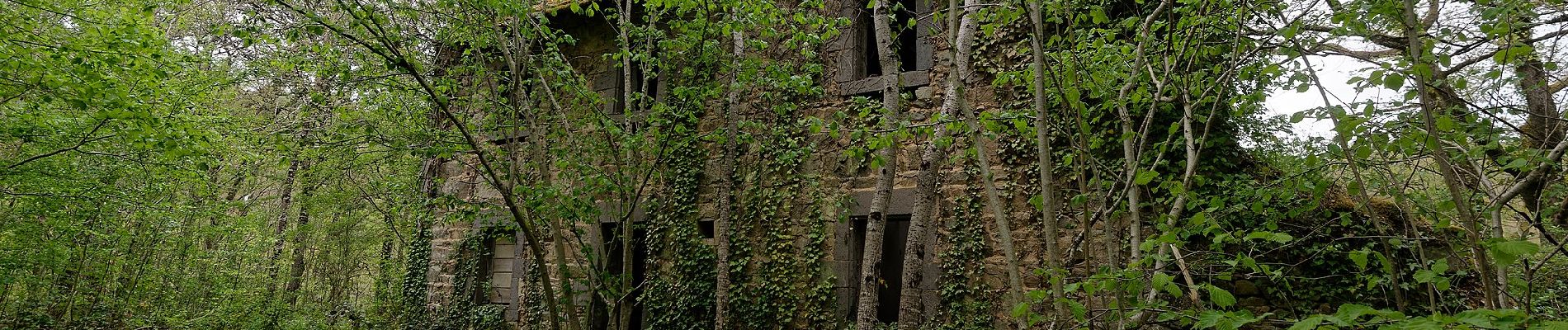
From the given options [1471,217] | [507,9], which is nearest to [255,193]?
[507,9]

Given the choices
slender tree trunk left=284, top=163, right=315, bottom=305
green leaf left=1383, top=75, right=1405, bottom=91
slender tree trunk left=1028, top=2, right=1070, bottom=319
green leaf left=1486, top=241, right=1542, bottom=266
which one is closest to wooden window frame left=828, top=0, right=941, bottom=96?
slender tree trunk left=1028, top=2, right=1070, bottom=319

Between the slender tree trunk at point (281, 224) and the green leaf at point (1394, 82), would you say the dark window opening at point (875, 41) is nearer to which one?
the green leaf at point (1394, 82)

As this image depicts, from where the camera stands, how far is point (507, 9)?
463 centimetres

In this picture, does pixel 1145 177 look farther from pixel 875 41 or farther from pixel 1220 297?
pixel 875 41

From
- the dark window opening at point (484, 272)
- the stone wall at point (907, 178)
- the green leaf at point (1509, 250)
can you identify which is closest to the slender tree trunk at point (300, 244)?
the dark window opening at point (484, 272)

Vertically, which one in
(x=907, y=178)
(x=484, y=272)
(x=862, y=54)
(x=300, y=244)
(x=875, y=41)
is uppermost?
(x=875, y=41)

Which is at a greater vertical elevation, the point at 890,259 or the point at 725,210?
the point at 725,210

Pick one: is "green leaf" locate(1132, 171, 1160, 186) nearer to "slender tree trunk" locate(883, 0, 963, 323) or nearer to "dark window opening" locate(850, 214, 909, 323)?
"slender tree trunk" locate(883, 0, 963, 323)

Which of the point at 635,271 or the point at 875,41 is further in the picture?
the point at 635,271

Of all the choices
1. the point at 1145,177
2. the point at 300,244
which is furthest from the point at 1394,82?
the point at 300,244

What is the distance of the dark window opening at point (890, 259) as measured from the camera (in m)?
6.08

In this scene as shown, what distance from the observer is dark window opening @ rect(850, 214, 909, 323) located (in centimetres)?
608

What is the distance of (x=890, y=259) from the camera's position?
6520mm

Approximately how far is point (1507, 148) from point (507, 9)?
15.4ft
